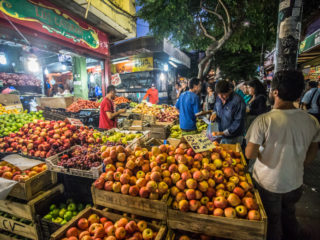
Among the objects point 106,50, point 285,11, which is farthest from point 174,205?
point 106,50

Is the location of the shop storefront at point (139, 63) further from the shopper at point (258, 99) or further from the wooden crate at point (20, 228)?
the wooden crate at point (20, 228)

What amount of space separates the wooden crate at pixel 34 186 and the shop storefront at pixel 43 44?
13.6 ft

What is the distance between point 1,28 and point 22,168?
449 centimetres

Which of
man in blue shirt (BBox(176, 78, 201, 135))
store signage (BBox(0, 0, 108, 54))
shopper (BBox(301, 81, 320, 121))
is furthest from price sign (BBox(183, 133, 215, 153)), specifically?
shopper (BBox(301, 81, 320, 121))

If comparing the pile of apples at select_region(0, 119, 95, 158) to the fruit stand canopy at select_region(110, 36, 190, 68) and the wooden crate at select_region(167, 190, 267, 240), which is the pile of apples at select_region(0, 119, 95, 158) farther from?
the fruit stand canopy at select_region(110, 36, 190, 68)

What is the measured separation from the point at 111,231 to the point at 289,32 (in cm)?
429

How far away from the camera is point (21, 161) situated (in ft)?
9.88

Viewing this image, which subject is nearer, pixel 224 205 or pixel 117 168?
pixel 224 205

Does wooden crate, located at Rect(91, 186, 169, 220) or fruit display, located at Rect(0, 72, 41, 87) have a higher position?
fruit display, located at Rect(0, 72, 41, 87)

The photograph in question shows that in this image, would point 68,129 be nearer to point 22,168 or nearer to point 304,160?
point 22,168

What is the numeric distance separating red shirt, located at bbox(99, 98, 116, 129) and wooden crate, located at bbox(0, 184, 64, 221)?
256 cm

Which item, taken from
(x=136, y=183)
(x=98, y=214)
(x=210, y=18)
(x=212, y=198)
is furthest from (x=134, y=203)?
(x=210, y=18)

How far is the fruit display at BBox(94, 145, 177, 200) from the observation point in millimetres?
1978

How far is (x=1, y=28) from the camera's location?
480 centimetres
